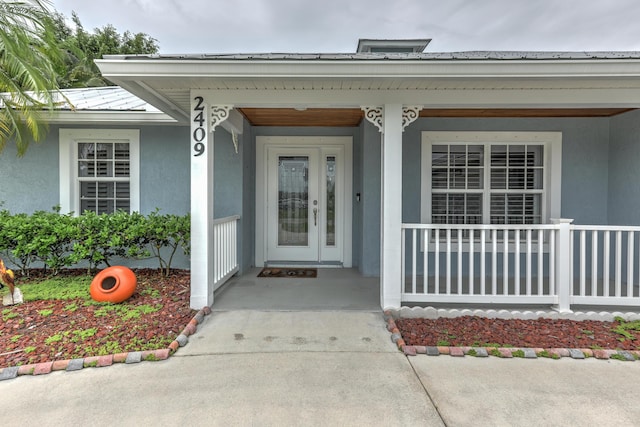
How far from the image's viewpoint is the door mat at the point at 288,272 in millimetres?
5750

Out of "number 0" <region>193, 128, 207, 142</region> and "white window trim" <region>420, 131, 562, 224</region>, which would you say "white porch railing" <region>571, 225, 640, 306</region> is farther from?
"number 0" <region>193, 128, 207, 142</region>

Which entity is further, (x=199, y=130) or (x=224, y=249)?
(x=224, y=249)

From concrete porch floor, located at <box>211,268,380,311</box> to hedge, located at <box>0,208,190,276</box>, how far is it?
1.23 m

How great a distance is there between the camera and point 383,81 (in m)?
3.71

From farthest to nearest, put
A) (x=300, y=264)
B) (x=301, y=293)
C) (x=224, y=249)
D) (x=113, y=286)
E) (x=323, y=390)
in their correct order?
(x=300, y=264) → (x=224, y=249) → (x=301, y=293) → (x=113, y=286) → (x=323, y=390)

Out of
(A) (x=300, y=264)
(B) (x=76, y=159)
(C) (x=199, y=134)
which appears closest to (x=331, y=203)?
(A) (x=300, y=264)

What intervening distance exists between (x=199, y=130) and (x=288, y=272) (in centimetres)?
289

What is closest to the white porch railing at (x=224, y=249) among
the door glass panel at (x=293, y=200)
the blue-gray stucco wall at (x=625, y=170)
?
the door glass panel at (x=293, y=200)

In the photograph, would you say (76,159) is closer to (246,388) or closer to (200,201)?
(200,201)

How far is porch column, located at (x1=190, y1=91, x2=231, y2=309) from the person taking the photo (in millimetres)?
3961

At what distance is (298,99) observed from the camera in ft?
13.0

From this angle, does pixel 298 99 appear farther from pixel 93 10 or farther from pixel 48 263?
pixel 93 10

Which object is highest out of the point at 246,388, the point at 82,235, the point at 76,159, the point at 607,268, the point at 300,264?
the point at 76,159

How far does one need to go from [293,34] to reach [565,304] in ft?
55.4
